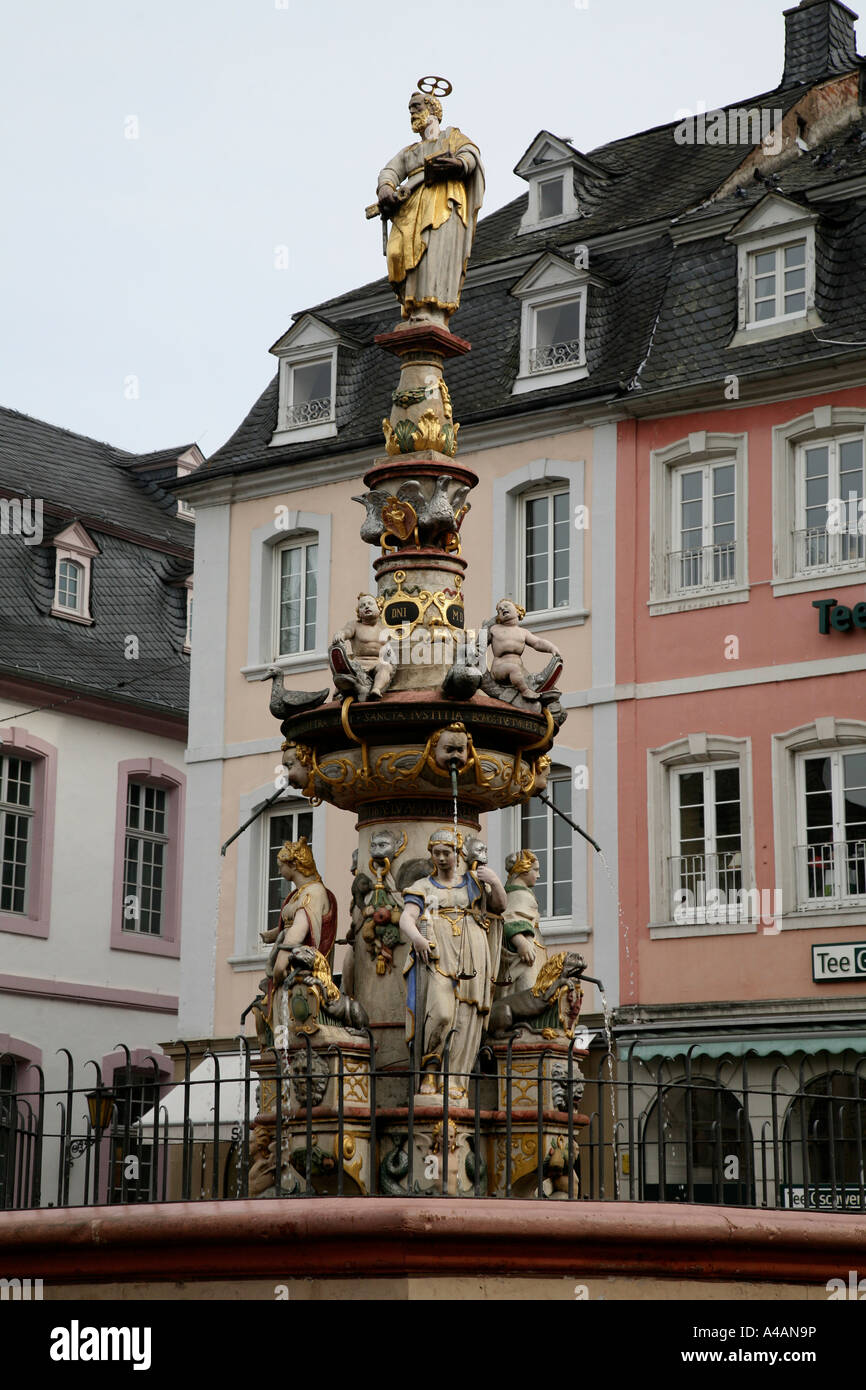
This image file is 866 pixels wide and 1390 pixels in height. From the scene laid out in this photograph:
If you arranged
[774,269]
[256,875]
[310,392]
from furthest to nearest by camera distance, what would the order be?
[310,392] < [256,875] < [774,269]

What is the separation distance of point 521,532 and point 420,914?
15.3m

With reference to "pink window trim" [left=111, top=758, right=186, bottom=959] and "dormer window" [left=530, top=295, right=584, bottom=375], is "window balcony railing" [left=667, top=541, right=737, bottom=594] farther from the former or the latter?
"pink window trim" [left=111, top=758, right=186, bottom=959]

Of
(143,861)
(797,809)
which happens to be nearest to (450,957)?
(797,809)

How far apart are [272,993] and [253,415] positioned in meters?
19.4

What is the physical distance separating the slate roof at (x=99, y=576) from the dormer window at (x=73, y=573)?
0.45 feet

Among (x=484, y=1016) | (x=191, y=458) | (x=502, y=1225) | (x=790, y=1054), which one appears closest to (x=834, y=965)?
(x=790, y=1054)

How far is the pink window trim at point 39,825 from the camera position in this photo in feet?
105

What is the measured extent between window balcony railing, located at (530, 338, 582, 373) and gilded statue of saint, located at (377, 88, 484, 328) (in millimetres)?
12978

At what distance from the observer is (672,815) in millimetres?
25484

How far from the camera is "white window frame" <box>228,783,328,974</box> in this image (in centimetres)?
2812

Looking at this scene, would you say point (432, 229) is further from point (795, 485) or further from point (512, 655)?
point (795, 485)

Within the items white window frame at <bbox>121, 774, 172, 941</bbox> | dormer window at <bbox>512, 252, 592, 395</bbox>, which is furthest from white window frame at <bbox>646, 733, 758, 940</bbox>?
white window frame at <bbox>121, 774, 172, 941</bbox>
